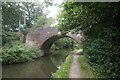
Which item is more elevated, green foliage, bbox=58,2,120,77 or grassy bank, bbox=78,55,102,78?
green foliage, bbox=58,2,120,77

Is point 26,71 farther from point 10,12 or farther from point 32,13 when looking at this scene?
point 32,13

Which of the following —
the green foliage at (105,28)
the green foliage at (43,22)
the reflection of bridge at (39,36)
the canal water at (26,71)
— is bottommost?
the canal water at (26,71)

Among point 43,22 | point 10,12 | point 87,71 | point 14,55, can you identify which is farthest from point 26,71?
point 43,22

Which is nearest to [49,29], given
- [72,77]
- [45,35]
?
[45,35]

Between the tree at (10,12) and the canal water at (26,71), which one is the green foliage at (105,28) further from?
the tree at (10,12)

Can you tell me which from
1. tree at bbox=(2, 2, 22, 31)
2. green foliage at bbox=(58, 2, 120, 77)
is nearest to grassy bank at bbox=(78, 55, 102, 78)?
green foliage at bbox=(58, 2, 120, 77)

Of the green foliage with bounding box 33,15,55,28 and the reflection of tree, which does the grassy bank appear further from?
the green foliage with bounding box 33,15,55,28

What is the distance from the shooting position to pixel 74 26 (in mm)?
8445

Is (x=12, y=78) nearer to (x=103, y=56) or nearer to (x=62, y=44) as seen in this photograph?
(x=103, y=56)

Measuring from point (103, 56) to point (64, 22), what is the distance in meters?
4.00

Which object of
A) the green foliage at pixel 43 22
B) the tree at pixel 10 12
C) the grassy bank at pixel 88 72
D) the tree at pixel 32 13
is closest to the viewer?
the grassy bank at pixel 88 72

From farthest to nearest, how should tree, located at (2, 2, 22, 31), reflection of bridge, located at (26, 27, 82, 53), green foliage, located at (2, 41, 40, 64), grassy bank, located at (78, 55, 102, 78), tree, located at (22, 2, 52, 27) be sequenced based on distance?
tree, located at (22, 2, 52, 27) → reflection of bridge, located at (26, 27, 82, 53) → green foliage, located at (2, 41, 40, 64) → tree, located at (2, 2, 22, 31) → grassy bank, located at (78, 55, 102, 78)

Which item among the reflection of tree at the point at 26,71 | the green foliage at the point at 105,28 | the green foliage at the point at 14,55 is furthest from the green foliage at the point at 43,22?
the green foliage at the point at 105,28

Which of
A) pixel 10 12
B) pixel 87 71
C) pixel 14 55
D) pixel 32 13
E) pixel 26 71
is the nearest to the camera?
pixel 87 71
